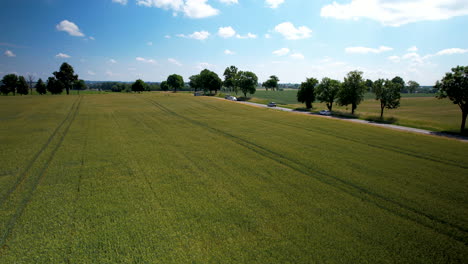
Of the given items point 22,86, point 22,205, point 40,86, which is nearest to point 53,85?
point 40,86

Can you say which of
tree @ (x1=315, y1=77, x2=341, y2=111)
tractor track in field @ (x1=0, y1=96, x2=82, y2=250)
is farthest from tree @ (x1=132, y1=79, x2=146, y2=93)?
tractor track in field @ (x1=0, y1=96, x2=82, y2=250)

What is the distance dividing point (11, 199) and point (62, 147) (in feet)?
34.7

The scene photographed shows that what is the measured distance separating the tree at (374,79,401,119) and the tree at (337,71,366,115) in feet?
14.7

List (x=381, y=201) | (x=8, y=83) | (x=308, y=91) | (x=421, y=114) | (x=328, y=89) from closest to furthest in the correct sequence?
(x=381, y=201) → (x=328, y=89) → (x=421, y=114) → (x=308, y=91) → (x=8, y=83)

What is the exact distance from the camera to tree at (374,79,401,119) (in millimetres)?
44531

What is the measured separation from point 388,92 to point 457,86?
15050mm

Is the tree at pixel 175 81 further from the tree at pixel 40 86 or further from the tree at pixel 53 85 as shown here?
the tree at pixel 40 86

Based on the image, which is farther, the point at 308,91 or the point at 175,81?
the point at 175,81

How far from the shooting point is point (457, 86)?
2978 centimetres

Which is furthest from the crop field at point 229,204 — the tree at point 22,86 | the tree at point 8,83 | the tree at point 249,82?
the tree at point 22,86

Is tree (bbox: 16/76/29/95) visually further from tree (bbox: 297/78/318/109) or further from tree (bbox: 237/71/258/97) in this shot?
tree (bbox: 297/78/318/109)

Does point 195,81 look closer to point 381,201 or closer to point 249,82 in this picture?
point 249,82

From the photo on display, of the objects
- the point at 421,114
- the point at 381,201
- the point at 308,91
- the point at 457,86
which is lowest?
the point at 381,201

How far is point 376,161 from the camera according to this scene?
17.7 meters
